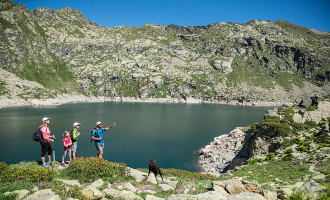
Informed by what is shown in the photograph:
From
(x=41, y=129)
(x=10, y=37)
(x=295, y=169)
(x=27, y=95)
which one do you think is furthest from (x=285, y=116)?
(x=10, y=37)

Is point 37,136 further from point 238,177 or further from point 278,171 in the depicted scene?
point 278,171

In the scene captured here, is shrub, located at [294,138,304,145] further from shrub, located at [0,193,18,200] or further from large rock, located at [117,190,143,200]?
shrub, located at [0,193,18,200]

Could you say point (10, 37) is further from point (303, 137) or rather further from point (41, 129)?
point (303, 137)

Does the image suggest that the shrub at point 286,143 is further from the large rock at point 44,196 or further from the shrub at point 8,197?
the shrub at point 8,197

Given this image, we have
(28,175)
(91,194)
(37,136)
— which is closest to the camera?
(91,194)

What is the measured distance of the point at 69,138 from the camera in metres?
13.5

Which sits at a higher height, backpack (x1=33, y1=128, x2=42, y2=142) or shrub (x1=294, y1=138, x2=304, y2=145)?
backpack (x1=33, y1=128, x2=42, y2=142)

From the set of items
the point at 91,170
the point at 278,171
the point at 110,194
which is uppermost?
the point at 110,194

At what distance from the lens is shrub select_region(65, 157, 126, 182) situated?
1126 cm

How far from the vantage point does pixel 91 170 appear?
1131cm

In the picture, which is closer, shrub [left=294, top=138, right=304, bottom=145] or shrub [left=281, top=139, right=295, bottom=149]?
shrub [left=294, top=138, right=304, bottom=145]

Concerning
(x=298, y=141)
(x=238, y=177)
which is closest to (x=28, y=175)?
(x=238, y=177)

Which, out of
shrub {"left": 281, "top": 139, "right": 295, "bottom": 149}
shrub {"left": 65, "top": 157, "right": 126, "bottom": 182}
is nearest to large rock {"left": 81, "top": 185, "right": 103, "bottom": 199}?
shrub {"left": 65, "top": 157, "right": 126, "bottom": 182}

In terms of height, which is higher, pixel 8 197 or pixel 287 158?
pixel 8 197
